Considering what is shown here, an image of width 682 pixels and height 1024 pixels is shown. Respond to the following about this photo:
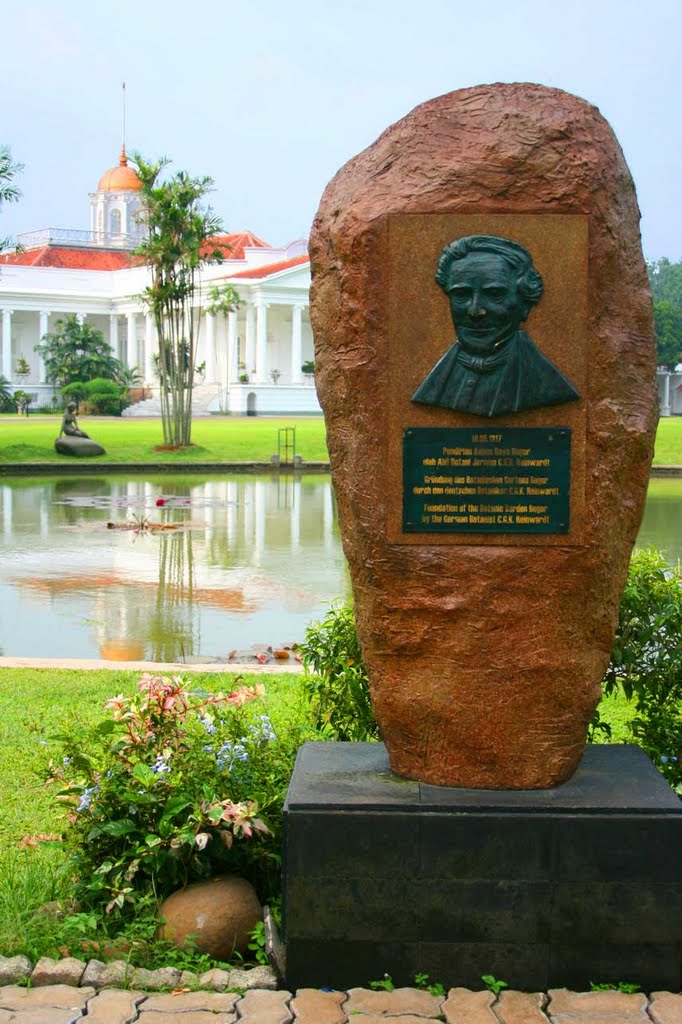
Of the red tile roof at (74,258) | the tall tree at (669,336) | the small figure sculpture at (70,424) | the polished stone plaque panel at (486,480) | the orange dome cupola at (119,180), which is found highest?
the orange dome cupola at (119,180)

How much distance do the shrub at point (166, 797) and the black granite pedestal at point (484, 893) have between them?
1.10 ft

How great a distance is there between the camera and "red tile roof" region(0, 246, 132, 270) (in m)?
72.2

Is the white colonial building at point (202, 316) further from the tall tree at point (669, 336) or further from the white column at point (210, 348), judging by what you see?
the tall tree at point (669, 336)

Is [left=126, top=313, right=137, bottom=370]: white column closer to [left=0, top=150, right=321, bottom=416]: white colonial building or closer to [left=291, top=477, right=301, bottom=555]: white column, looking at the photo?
[left=0, top=150, right=321, bottom=416]: white colonial building

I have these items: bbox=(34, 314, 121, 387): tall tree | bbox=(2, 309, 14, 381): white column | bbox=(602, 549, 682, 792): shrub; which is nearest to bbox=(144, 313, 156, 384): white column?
bbox=(34, 314, 121, 387): tall tree

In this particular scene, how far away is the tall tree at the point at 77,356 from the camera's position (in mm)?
55219

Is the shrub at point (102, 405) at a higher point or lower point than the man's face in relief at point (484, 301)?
lower

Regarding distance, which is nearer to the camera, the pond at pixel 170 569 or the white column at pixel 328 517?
the pond at pixel 170 569

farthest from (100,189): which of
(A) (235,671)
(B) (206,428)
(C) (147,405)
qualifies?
(A) (235,671)

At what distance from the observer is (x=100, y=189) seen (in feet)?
289

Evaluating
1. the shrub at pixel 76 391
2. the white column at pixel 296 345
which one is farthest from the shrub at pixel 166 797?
the white column at pixel 296 345

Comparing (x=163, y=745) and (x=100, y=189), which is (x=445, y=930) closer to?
(x=163, y=745)

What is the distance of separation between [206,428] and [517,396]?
35.7 metres

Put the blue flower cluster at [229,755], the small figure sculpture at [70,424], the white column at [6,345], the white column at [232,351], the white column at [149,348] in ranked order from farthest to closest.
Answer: the white column at [6,345] < the white column at [149,348] < the white column at [232,351] < the small figure sculpture at [70,424] < the blue flower cluster at [229,755]
